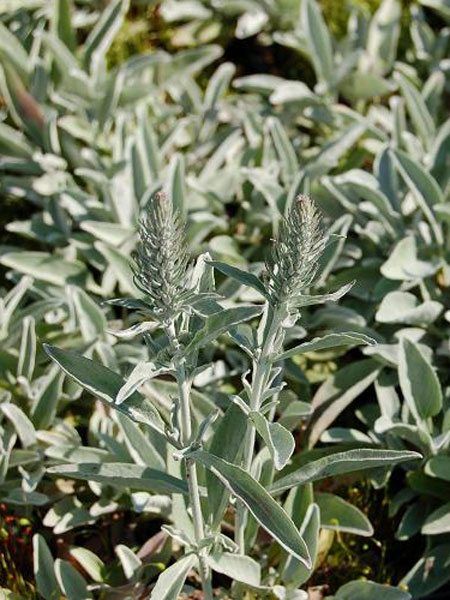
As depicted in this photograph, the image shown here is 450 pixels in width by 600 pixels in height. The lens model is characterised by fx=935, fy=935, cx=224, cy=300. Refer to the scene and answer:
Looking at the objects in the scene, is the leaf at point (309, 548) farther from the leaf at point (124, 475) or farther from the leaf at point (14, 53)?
the leaf at point (14, 53)

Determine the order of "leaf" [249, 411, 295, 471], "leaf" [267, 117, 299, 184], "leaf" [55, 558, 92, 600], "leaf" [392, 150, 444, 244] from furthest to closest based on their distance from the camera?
"leaf" [267, 117, 299, 184] < "leaf" [392, 150, 444, 244] < "leaf" [55, 558, 92, 600] < "leaf" [249, 411, 295, 471]

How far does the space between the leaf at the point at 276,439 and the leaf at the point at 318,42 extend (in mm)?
2284

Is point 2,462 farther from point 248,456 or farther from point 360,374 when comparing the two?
point 360,374

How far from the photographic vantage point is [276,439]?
199 cm

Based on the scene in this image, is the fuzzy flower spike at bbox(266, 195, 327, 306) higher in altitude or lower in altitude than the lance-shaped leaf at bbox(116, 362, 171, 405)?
higher

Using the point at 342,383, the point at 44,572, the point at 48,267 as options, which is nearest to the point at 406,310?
the point at 342,383

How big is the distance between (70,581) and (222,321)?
37.8 inches

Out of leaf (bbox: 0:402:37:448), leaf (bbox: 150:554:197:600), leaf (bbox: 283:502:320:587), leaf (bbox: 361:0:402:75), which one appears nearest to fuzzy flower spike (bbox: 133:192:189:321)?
leaf (bbox: 150:554:197:600)

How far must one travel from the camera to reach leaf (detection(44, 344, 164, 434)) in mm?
2008

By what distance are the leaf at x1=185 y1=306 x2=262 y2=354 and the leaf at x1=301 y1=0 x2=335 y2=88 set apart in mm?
2244

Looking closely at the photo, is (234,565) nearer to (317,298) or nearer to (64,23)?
(317,298)

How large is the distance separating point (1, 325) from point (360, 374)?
1.15m

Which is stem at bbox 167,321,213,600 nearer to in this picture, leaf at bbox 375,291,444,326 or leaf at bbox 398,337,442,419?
leaf at bbox 398,337,442,419

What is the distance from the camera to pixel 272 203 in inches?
127
